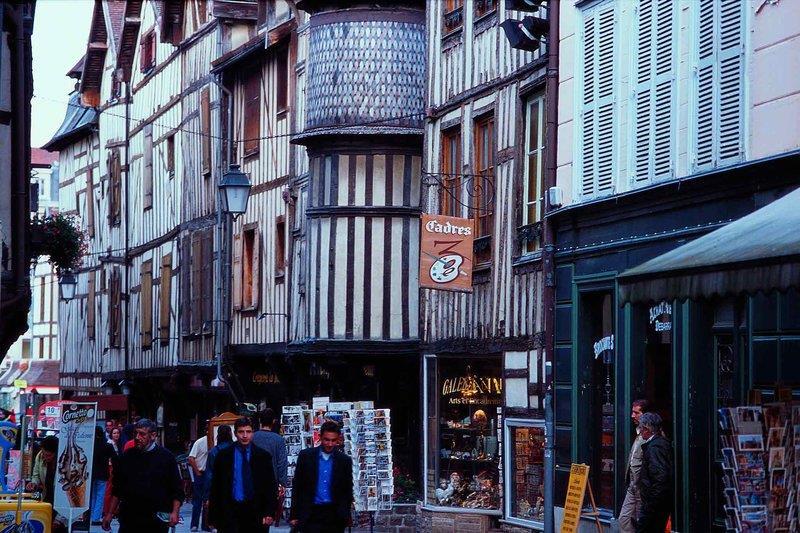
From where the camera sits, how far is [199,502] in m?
22.7

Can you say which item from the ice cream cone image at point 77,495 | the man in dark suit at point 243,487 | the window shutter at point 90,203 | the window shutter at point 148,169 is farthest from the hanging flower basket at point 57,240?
the man in dark suit at point 243,487

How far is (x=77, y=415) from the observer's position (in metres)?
16.6

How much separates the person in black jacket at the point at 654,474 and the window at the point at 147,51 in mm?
25684

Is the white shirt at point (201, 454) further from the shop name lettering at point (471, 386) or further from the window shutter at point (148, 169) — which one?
the window shutter at point (148, 169)

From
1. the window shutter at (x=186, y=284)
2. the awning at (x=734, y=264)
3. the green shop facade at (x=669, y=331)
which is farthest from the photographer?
the window shutter at (x=186, y=284)

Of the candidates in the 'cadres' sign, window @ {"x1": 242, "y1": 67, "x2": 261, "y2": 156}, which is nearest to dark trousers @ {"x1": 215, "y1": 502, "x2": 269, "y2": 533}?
the 'cadres' sign

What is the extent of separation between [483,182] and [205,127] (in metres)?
12.4

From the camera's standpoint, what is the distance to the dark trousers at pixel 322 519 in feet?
43.6

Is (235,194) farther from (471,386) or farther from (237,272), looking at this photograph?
(237,272)

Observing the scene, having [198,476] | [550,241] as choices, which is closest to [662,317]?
[550,241]

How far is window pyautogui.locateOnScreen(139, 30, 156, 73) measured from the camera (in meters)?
37.6

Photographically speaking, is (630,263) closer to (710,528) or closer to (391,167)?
(710,528)

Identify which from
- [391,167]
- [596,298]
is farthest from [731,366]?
[391,167]

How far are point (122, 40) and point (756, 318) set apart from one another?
2921cm
